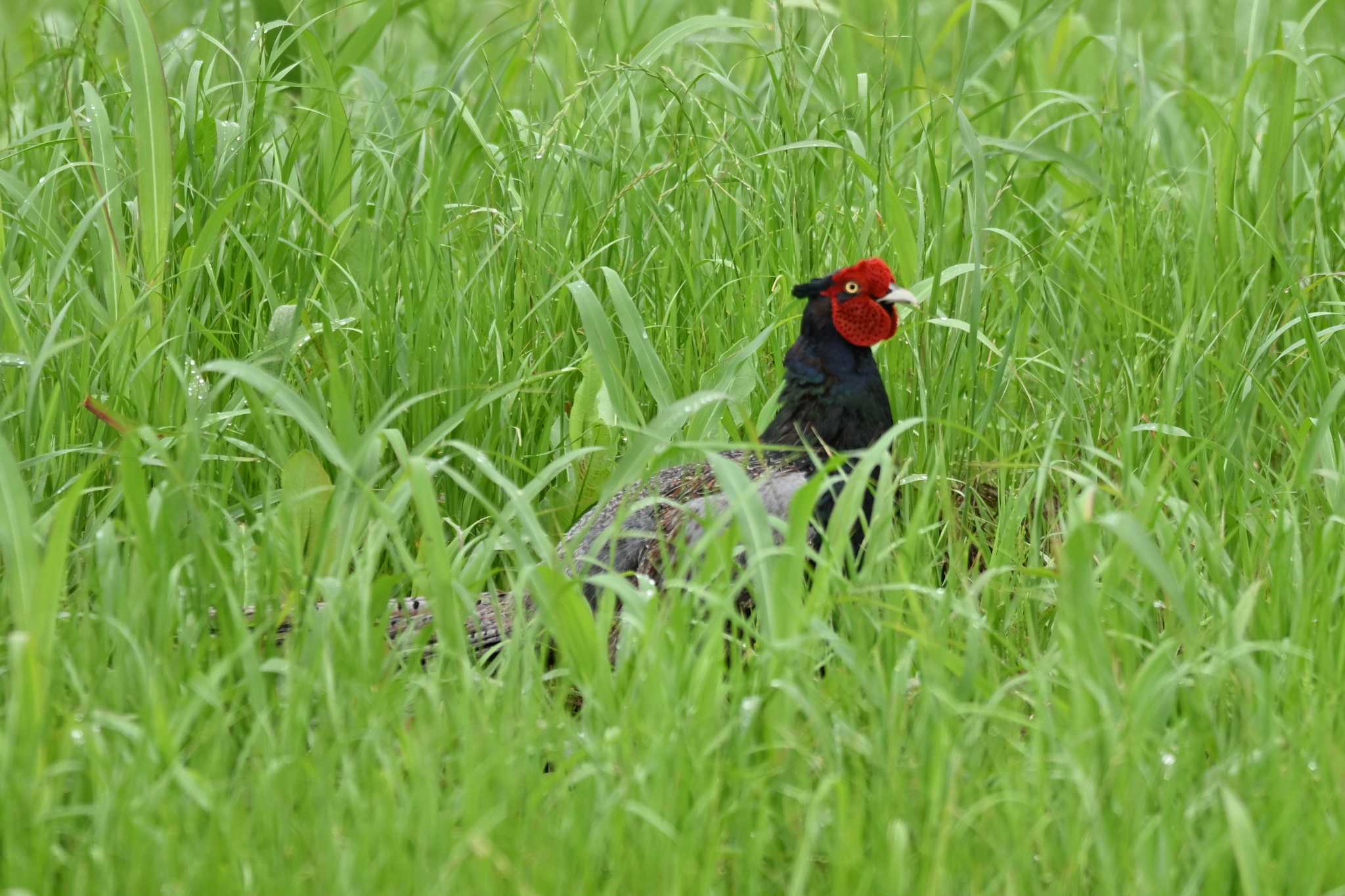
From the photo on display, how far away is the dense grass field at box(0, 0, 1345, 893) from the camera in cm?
262

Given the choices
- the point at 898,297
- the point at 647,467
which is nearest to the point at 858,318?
the point at 898,297

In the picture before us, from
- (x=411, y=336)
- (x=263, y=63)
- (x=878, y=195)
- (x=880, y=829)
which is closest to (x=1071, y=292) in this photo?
(x=878, y=195)

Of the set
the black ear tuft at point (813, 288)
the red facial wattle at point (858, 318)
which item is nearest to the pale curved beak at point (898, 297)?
the red facial wattle at point (858, 318)

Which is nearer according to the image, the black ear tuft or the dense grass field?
the dense grass field

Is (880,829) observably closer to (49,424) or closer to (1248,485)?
(1248,485)

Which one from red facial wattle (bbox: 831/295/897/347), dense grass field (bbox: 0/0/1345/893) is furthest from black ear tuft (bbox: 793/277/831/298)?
dense grass field (bbox: 0/0/1345/893)

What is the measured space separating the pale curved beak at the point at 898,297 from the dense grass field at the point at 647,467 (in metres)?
0.18

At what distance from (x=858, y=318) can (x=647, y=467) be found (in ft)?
2.98

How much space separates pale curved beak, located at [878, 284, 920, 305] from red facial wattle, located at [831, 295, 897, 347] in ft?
0.11

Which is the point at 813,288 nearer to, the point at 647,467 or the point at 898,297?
the point at 898,297

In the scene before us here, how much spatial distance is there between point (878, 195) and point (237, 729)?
2.58 metres

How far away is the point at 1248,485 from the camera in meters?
3.90

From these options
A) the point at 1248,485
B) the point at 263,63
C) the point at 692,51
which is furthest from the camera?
the point at 692,51

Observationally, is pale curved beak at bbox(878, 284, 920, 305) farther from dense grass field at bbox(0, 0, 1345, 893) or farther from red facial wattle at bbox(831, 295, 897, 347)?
dense grass field at bbox(0, 0, 1345, 893)
